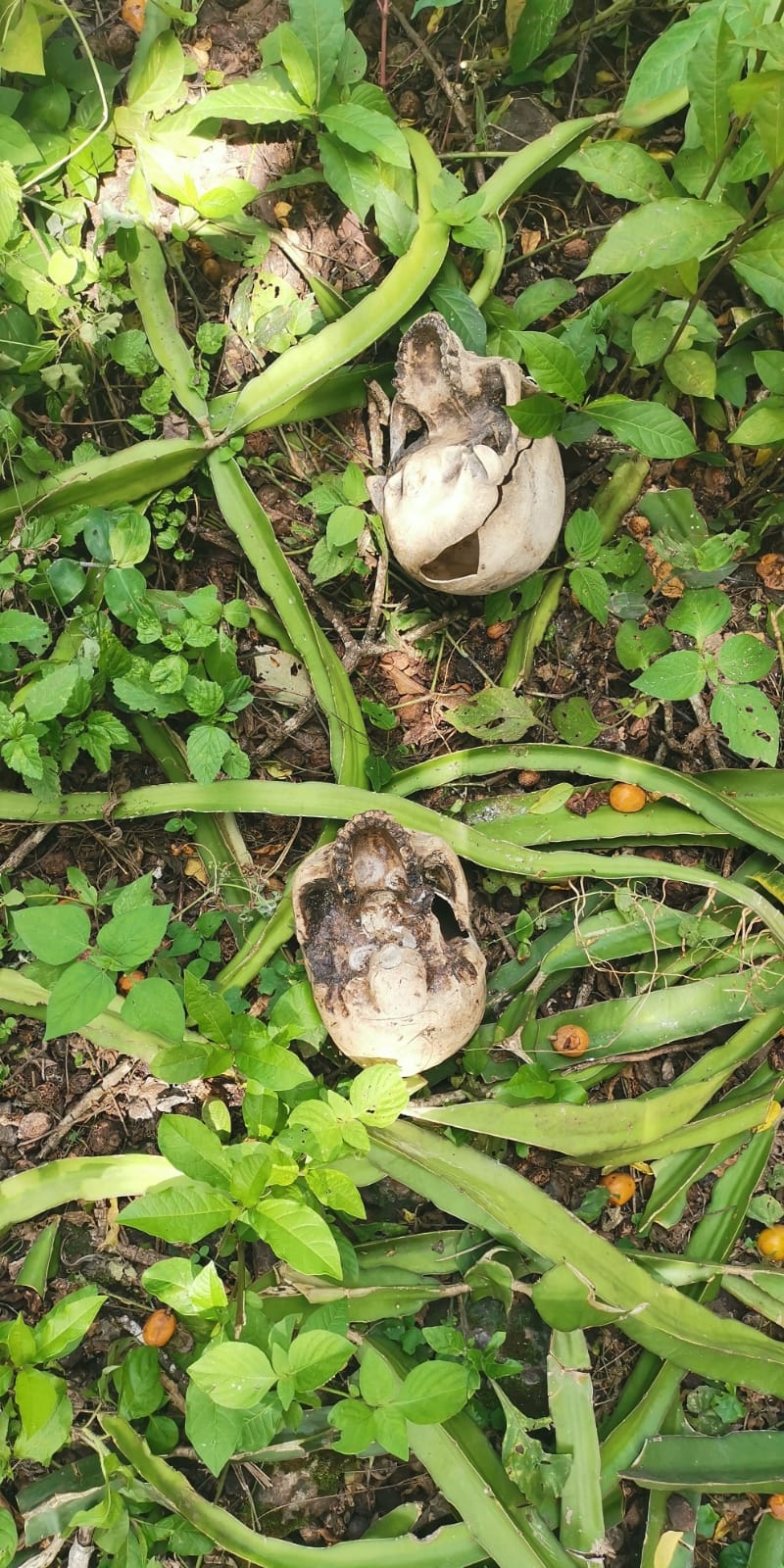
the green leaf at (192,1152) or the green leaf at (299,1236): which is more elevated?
the green leaf at (192,1152)

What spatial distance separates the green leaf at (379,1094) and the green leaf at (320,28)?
2.21 metres

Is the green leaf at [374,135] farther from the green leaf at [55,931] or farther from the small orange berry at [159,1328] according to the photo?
the small orange berry at [159,1328]

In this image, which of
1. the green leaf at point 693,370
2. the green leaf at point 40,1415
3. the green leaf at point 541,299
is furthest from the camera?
the green leaf at point 541,299

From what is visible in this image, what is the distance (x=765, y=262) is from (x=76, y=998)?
212 centimetres

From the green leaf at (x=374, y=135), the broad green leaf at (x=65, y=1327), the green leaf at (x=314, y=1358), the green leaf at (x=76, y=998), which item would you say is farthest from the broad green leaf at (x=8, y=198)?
the green leaf at (x=314, y=1358)

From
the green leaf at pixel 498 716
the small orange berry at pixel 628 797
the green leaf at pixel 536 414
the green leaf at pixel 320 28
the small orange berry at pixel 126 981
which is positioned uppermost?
the green leaf at pixel 320 28

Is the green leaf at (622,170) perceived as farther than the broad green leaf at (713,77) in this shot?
Yes

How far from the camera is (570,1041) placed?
7.75ft

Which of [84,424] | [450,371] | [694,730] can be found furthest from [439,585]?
[84,424]

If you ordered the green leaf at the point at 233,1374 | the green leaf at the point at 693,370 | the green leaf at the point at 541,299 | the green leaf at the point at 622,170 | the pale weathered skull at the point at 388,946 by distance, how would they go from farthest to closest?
the green leaf at the point at 541,299
the green leaf at the point at 693,370
the green leaf at the point at 622,170
the pale weathered skull at the point at 388,946
the green leaf at the point at 233,1374

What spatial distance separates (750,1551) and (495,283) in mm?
3024

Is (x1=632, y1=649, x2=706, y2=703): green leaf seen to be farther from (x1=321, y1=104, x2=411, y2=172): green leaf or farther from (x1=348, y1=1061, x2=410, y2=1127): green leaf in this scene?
(x1=321, y1=104, x2=411, y2=172): green leaf

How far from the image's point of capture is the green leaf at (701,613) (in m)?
2.38

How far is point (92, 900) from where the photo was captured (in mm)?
2408
